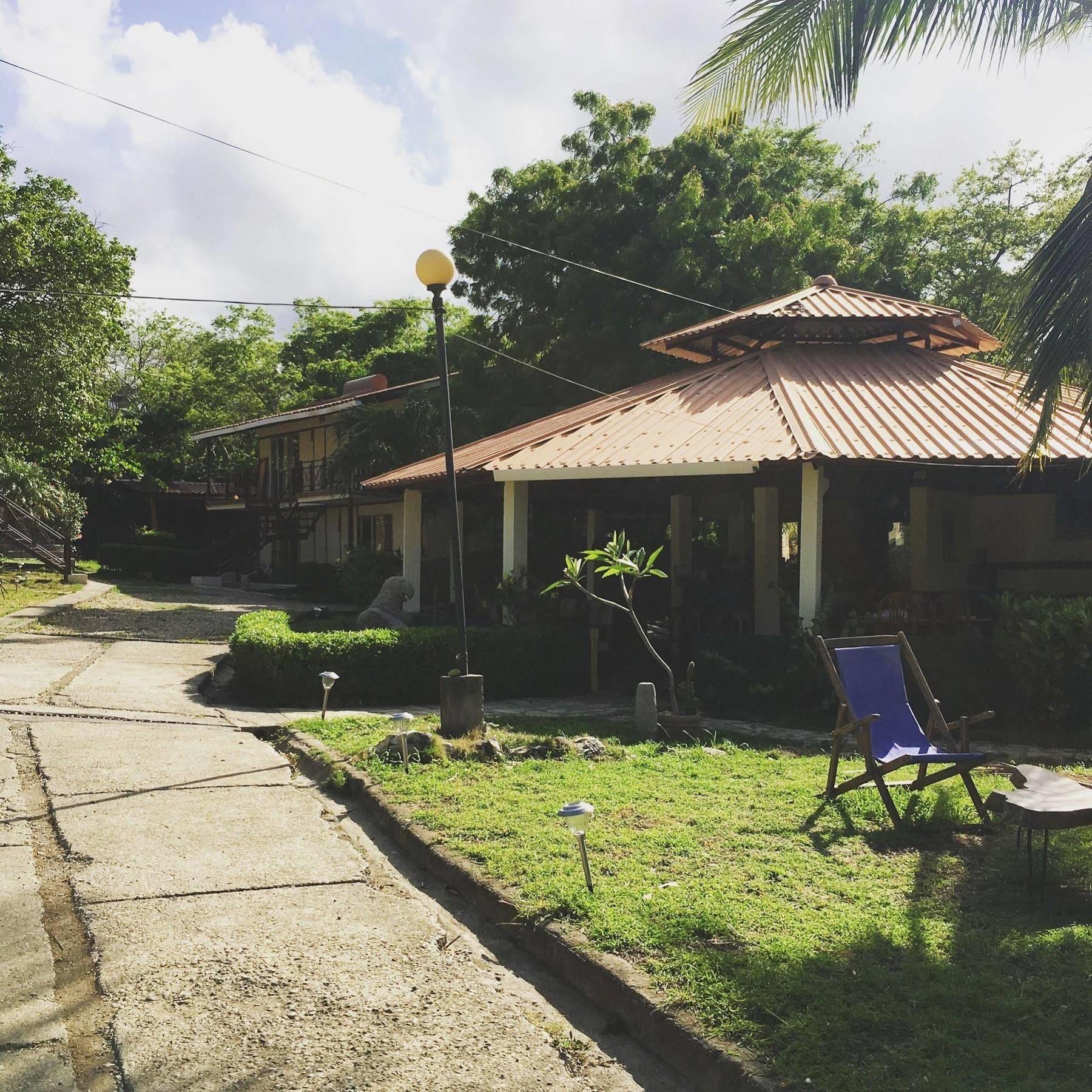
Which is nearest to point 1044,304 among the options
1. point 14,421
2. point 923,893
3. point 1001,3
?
point 1001,3

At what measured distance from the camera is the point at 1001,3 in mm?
6699

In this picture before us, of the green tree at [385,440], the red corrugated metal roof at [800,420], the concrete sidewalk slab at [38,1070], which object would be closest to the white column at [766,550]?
the red corrugated metal roof at [800,420]

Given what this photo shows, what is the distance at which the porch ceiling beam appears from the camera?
450 inches

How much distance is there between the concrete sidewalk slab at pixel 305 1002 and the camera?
332cm

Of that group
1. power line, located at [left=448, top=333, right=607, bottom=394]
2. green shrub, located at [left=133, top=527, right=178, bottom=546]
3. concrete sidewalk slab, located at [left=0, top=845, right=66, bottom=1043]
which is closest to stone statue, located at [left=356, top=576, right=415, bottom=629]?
concrete sidewalk slab, located at [left=0, top=845, right=66, bottom=1043]

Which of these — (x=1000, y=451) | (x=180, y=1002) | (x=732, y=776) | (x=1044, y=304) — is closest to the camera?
(x=180, y=1002)

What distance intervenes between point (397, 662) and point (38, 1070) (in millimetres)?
8392

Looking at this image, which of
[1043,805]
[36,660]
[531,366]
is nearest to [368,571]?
[531,366]

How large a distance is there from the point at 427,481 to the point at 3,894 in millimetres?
10896

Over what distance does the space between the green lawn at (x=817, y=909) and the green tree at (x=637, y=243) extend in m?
17.5

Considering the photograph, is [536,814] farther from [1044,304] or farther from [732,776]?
[1044,304]

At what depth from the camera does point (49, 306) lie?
21641mm

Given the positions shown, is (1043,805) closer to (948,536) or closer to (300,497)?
(948,536)

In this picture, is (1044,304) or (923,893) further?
(1044,304)
